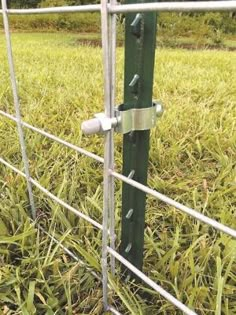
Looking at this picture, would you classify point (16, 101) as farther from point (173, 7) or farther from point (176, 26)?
point (176, 26)

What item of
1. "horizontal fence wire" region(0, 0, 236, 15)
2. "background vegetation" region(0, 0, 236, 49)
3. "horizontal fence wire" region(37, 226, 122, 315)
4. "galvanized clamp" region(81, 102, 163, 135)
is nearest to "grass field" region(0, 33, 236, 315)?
"horizontal fence wire" region(37, 226, 122, 315)

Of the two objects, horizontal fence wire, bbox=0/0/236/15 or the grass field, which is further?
the grass field

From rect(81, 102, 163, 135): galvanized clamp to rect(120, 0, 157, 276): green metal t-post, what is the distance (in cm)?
1

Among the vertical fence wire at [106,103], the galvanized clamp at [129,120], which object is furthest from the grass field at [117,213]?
the galvanized clamp at [129,120]

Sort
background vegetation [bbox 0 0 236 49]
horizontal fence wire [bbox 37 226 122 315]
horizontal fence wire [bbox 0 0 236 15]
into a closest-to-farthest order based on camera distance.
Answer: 1. horizontal fence wire [bbox 0 0 236 15]
2. horizontal fence wire [bbox 37 226 122 315]
3. background vegetation [bbox 0 0 236 49]

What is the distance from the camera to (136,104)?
1.86 feet

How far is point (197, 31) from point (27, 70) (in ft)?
26.3

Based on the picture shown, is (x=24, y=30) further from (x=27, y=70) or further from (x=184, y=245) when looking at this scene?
(x=184, y=245)

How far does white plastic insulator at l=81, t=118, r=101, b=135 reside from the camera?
0.50 meters

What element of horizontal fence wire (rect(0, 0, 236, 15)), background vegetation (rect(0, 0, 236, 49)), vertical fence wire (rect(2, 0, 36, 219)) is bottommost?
background vegetation (rect(0, 0, 236, 49))

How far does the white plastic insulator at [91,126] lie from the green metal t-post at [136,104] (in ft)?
0.26

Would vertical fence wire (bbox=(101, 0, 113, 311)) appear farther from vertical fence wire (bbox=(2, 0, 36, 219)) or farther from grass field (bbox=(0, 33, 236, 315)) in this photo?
vertical fence wire (bbox=(2, 0, 36, 219))

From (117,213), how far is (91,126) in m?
0.46

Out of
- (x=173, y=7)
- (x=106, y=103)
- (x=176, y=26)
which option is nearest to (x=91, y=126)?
(x=106, y=103)
